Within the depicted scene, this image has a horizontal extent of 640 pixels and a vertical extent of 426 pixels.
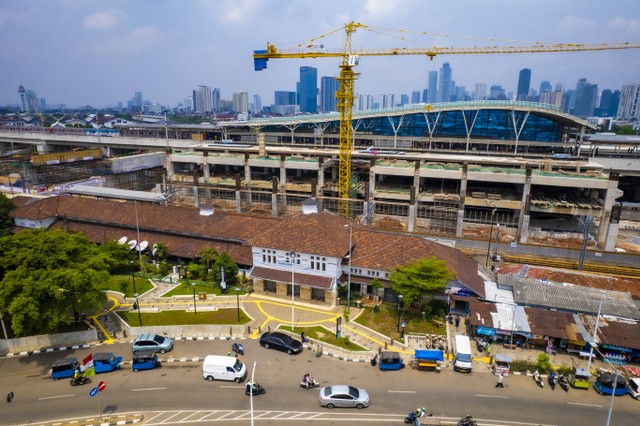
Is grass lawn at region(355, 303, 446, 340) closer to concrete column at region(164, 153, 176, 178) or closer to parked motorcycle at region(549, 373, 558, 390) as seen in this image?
parked motorcycle at region(549, 373, 558, 390)

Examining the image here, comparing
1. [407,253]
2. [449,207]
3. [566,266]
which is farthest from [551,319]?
[449,207]

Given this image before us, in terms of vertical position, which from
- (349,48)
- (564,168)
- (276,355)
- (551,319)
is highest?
(349,48)

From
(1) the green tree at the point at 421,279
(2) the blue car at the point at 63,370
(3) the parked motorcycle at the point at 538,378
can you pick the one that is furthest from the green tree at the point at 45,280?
(3) the parked motorcycle at the point at 538,378

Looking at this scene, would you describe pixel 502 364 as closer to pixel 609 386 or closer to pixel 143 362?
pixel 609 386

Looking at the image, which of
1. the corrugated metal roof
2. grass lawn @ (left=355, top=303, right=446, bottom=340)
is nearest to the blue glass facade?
the corrugated metal roof

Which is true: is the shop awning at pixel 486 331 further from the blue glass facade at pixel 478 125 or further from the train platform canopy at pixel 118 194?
the blue glass facade at pixel 478 125

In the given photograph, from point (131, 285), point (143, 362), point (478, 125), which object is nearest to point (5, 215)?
point (131, 285)

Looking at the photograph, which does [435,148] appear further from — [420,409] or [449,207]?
[420,409]
